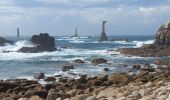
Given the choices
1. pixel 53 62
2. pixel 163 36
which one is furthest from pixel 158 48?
pixel 53 62

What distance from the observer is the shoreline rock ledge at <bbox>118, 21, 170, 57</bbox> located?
167 ft

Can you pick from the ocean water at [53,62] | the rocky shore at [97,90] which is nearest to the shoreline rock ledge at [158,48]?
the ocean water at [53,62]

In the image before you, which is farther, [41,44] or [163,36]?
[41,44]

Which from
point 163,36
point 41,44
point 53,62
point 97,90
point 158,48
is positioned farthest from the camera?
point 41,44

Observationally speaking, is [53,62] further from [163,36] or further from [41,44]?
[41,44]

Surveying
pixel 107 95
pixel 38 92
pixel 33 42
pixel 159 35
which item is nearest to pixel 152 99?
pixel 107 95

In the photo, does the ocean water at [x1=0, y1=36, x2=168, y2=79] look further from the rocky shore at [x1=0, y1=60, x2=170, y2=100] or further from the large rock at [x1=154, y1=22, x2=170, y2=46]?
the large rock at [x1=154, y1=22, x2=170, y2=46]

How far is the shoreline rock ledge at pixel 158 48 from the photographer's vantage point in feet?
167

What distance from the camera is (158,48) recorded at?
5525 centimetres

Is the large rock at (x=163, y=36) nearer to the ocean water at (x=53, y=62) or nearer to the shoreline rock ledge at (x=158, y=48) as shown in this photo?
the shoreline rock ledge at (x=158, y=48)

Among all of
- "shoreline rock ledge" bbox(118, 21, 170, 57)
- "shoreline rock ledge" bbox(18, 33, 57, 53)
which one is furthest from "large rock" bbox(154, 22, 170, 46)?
"shoreline rock ledge" bbox(18, 33, 57, 53)

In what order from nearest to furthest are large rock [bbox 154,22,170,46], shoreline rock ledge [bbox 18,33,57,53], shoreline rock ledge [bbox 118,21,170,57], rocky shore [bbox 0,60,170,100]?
rocky shore [bbox 0,60,170,100]
shoreline rock ledge [bbox 118,21,170,57]
large rock [bbox 154,22,170,46]
shoreline rock ledge [bbox 18,33,57,53]

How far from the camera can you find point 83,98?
13102 millimetres

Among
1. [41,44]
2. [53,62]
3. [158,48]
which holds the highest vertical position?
[41,44]
